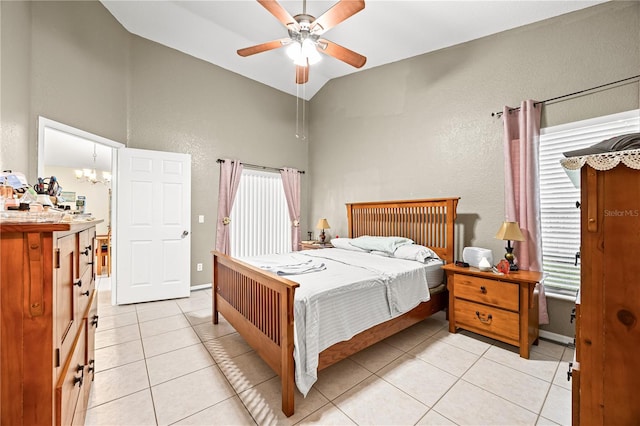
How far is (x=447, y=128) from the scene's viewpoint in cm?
330

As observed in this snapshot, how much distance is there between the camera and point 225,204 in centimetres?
439

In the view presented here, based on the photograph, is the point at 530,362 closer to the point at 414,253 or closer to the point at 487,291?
the point at 487,291

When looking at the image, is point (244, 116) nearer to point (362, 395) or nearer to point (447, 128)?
point (447, 128)

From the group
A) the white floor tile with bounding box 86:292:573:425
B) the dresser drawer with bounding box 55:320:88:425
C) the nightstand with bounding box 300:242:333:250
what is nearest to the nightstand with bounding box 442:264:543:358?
the white floor tile with bounding box 86:292:573:425

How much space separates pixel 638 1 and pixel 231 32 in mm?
4228

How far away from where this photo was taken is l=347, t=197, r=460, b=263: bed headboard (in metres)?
3.08

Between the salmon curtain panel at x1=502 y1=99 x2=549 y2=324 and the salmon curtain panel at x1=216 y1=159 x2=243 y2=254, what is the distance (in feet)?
12.5

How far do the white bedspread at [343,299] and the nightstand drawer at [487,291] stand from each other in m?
0.35

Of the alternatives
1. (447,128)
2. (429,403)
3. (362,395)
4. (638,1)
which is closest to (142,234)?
(362,395)

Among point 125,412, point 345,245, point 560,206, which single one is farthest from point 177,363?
point 560,206

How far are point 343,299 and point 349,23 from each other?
3.30 metres

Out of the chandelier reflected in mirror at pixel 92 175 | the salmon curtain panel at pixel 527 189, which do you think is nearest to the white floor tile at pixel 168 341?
the salmon curtain panel at pixel 527 189

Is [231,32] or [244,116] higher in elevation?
[231,32]

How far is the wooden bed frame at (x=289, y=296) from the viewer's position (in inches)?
64.4
